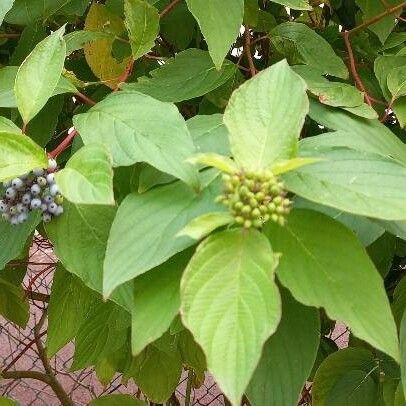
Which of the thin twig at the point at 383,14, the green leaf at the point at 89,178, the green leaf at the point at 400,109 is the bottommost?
the green leaf at the point at 400,109

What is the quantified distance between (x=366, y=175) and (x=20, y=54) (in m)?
0.45

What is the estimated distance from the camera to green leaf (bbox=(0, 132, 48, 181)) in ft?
1.40

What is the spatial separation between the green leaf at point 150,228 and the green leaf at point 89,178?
2 centimetres

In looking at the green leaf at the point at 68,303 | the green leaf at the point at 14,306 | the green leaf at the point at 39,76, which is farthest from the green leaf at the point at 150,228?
the green leaf at the point at 14,306

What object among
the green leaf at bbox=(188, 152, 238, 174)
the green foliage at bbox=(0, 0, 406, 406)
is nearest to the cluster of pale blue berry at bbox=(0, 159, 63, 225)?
the green foliage at bbox=(0, 0, 406, 406)

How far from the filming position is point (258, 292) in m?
0.36

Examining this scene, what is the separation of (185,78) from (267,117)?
0.65 ft

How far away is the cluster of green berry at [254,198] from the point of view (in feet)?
1.25

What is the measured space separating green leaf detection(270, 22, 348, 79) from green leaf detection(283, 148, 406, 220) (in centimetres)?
23

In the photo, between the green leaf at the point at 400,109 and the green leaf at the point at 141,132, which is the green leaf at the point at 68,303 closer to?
the green leaf at the point at 141,132

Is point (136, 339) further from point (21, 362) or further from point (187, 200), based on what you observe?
point (21, 362)

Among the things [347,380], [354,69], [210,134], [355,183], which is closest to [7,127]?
[210,134]

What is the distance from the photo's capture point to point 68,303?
0.65m

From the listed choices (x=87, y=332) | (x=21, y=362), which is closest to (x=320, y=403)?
(x=87, y=332)
